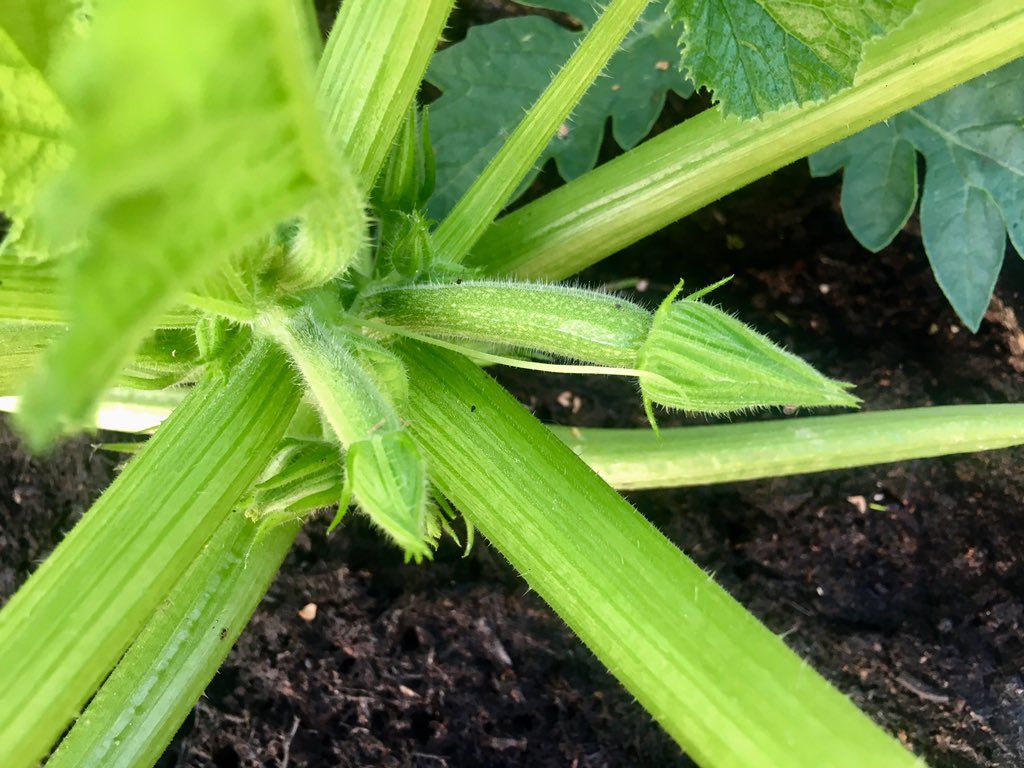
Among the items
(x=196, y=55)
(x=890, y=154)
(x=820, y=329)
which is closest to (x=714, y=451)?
(x=820, y=329)

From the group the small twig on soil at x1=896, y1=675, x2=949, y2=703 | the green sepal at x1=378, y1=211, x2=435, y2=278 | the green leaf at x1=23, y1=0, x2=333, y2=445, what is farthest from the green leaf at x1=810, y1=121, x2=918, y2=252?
the green leaf at x1=23, y1=0, x2=333, y2=445

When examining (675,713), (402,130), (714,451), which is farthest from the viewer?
(714,451)

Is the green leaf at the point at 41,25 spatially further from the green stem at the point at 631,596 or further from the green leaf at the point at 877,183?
the green leaf at the point at 877,183

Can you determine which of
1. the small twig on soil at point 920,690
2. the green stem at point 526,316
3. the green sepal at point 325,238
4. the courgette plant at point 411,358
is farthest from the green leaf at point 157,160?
the small twig on soil at point 920,690

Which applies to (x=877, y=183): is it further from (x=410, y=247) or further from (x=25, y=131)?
(x=25, y=131)

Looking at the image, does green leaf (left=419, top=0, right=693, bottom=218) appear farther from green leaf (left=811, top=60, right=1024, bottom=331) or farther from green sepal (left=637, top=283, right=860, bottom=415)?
green sepal (left=637, top=283, right=860, bottom=415)

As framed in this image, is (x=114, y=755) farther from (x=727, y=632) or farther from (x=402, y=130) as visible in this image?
(x=402, y=130)

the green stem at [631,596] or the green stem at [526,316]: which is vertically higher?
the green stem at [526,316]
